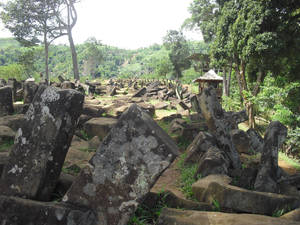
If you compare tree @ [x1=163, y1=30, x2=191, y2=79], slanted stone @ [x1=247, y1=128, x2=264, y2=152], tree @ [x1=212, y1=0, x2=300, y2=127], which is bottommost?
slanted stone @ [x1=247, y1=128, x2=264, y2=152]

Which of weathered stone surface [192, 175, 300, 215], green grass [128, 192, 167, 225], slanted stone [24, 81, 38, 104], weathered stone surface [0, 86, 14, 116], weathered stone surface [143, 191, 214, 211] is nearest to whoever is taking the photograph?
green grass [128, 192, 167, 225]

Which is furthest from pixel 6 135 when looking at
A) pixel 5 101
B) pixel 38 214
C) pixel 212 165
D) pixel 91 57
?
pixel 91 57

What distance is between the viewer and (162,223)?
2318 millimetres

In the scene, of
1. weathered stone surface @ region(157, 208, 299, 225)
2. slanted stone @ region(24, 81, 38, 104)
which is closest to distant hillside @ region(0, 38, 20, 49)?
slanted stone @ region(24, 81, 38, 104)

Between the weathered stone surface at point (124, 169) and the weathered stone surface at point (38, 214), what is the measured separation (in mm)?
126

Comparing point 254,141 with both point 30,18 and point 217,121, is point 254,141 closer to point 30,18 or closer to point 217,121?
point 217,121

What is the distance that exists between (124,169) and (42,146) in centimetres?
103

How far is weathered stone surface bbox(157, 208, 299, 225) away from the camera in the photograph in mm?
2232

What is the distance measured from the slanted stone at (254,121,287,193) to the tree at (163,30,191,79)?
40230mm

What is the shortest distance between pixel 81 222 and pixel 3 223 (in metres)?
0.78

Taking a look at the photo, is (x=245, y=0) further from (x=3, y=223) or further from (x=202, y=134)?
(x=3, y=223)

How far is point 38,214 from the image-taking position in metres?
2.26

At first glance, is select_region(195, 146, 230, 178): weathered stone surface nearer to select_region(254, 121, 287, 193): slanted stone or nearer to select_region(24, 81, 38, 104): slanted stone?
select_region(254, 121, 287, 193): slanted stone

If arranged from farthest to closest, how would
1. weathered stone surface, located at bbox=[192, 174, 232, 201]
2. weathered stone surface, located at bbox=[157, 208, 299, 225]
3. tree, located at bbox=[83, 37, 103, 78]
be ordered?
tree, located at bbox=[83, 37, 103, 78], weathered stone surface, located at bbox=[192, 174, 232, 201], weathered stone surface, located at bbox=[157, 208, 299, 225]
